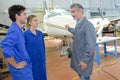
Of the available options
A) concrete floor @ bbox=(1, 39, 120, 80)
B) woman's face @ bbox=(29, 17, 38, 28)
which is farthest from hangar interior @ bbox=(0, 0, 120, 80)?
woman's face @ bbox=(29, 17, 38, 28)

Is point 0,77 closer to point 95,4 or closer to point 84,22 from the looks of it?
point 84,22

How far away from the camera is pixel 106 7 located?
25047 mm

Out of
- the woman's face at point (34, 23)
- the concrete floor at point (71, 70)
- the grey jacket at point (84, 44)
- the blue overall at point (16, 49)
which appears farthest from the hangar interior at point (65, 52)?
the blue overall at point (16, 49)

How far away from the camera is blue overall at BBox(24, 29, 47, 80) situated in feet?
10.8

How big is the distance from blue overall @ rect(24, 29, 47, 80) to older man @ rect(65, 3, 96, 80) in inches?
19.2

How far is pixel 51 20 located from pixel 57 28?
20.6 inches

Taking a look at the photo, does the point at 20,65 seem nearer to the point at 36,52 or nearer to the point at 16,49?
the point at 16,49

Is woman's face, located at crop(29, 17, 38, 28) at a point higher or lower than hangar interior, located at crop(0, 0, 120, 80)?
higher

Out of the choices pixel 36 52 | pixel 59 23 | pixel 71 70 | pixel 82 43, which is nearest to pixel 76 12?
pixel 82 43

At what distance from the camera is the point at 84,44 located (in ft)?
11.0

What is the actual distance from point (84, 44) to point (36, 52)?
0.69 metres

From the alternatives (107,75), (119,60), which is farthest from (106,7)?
(107,75)

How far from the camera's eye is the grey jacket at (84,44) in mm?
3238

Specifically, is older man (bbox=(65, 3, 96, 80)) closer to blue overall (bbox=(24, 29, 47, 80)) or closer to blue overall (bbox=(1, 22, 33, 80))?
blue overall (bbox=(24, 29, 47, 80))
